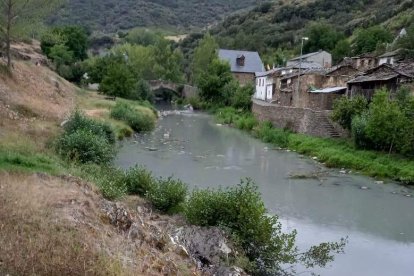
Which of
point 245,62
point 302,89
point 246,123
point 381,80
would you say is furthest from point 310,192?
point 245,62

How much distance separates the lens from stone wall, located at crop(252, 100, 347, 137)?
34.8m

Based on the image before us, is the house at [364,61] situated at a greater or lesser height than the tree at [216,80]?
greater

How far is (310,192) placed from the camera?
22.8 metres

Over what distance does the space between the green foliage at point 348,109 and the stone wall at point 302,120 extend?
1065 millimetres

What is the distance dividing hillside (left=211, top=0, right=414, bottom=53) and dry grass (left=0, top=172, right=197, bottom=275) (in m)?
70.8

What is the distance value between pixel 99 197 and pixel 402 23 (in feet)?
224

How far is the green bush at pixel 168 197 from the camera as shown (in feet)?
51.0

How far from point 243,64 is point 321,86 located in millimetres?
31168

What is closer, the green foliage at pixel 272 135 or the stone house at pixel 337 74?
the green foliage at pixel 272 135

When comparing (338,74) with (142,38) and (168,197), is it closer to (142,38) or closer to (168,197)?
(168,197)

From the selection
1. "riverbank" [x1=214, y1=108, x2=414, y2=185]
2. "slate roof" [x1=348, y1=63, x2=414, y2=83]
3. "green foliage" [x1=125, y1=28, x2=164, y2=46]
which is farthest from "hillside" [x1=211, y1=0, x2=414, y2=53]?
"riverbank" [x1=214, y1=108, x2=414, y2=185]

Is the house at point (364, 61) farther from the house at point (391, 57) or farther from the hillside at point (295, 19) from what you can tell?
the hillside at point (295, 19)

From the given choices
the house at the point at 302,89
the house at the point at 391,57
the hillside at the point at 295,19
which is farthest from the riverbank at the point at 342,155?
the hillside at the point at 295,19

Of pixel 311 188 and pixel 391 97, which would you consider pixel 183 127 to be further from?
pixel 311 188
